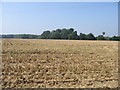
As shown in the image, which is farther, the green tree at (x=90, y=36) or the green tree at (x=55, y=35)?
the green tree at (x=55, y=35)

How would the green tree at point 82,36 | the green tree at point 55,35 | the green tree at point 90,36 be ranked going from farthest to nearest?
the green tree at point 55,35 < the green tree at point 82,36 < the green tree at point 90,36

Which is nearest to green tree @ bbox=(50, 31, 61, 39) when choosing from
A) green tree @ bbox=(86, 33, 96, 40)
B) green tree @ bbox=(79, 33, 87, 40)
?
green tree @ bbox=(79, 33, 87, 40)

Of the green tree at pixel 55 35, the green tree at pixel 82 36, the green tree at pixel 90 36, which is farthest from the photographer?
the green tree at pixel 55 35

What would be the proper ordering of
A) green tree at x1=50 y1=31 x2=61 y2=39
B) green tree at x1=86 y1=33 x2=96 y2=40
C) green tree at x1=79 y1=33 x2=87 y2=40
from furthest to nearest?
green tree at x1=50 y1=31 x2=61 y2=39
green tree at x1=79 y1=33 x2=87 y2=40
green tree at x1=86 y1=33 x2=96 y2=40

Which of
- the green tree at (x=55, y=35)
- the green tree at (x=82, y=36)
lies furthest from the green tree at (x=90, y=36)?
the green tree at (x=55, y=35)

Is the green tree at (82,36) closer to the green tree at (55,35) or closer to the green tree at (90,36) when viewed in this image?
the green tree at (90,36)

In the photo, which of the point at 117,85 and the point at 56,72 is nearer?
the point at 117,85

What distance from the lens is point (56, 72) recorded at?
7352 millimetres

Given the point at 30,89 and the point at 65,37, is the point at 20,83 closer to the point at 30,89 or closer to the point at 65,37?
the point at 30,89

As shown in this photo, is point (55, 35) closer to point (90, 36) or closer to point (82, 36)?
point (82, 36)

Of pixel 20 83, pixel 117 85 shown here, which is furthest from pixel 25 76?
pixel 117 85

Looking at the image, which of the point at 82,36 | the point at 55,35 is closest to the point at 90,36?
the point at 82,36

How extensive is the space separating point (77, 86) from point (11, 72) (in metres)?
3.18

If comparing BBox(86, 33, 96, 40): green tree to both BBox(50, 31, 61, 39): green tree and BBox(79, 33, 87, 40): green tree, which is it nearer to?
BBox(79, 33, 87, 40): green tree
